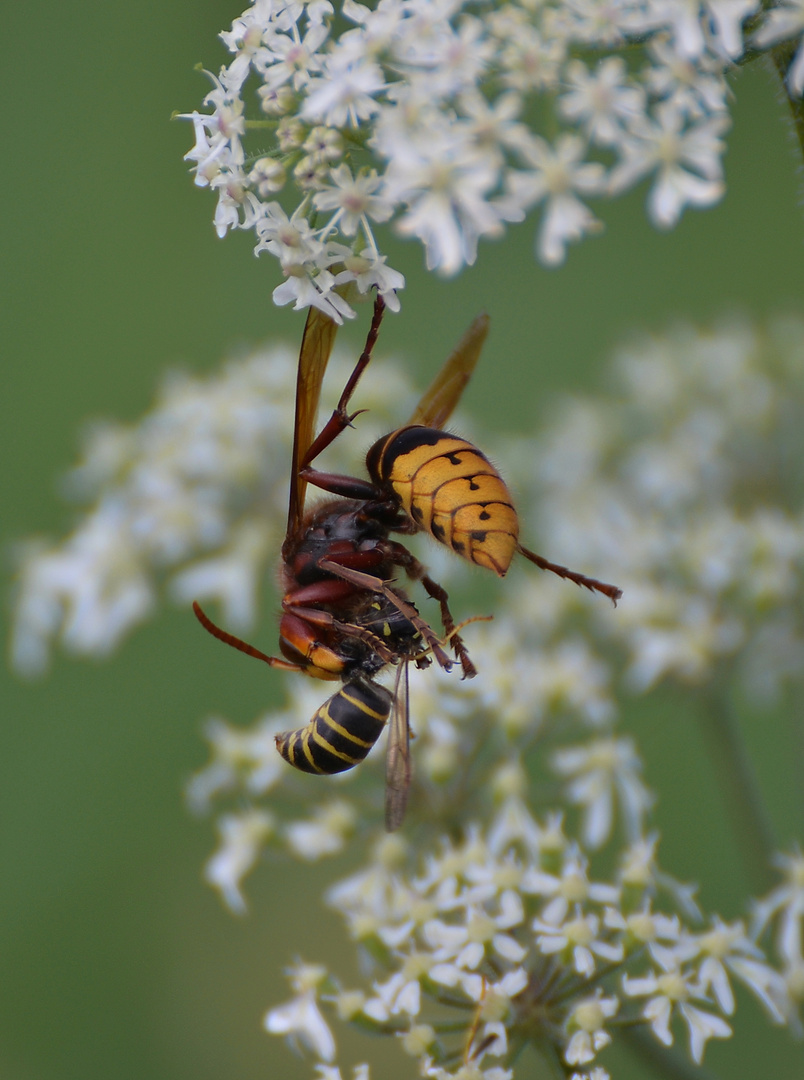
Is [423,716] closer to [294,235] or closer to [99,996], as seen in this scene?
[294,235]

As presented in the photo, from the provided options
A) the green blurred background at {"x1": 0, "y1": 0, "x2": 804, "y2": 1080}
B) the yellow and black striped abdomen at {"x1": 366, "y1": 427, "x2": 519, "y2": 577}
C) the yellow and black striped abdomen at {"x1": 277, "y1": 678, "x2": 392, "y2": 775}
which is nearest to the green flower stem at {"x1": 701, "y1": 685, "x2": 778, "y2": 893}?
the green blurred background at {"x1": 0, "y1": 0, "x2": 804, "y2": 1080}

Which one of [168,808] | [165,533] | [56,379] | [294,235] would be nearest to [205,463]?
[165,533]

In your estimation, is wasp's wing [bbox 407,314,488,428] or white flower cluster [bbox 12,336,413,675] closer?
wasp's wing [bbox 407,314,488,428]

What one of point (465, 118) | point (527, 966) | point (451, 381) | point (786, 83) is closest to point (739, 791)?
point (527, 966)

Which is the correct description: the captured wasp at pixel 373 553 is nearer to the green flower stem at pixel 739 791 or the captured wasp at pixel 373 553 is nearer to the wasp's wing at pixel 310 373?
the wasp's wing at pixel 310 373

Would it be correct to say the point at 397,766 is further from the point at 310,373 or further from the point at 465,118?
the point at 465,118

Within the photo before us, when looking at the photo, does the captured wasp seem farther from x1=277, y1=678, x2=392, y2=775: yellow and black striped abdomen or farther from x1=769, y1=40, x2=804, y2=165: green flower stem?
x1=769, y1=40, x2=804, y2=165: green flower stem
